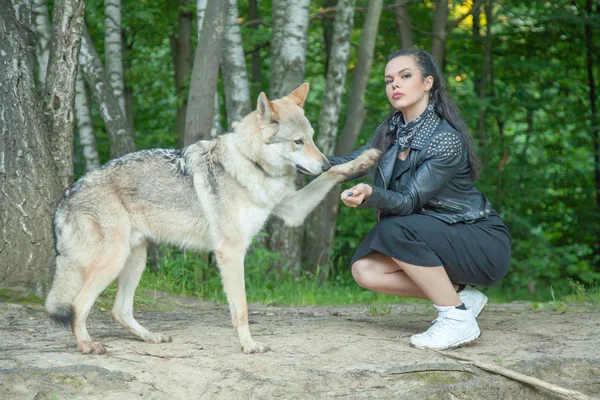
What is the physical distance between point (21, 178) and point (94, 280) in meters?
1.91

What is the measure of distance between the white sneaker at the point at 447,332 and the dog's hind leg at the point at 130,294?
175 cm

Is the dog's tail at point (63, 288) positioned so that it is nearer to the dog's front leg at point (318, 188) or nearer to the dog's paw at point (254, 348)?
the dog's paw at point (254, 348)

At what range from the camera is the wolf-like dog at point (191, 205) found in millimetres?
4391

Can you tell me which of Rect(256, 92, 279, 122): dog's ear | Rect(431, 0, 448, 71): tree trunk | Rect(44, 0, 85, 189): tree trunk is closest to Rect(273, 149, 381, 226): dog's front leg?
Rect(256, 92, 279, 122): dog's ear

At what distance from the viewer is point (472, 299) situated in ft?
16.0

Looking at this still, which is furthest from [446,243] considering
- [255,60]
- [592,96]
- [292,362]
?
[592,96]

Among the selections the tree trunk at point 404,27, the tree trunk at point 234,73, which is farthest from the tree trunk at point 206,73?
the tree trunk at point 404,27

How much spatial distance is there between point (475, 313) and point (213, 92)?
13.5 ft

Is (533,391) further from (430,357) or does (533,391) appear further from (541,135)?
(541,135)

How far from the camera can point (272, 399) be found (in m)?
3.64

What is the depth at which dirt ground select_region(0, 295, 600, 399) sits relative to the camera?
3668 millimetres

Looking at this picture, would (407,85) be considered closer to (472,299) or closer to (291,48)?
(472,299)

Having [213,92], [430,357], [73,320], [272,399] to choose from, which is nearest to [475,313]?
[430,357]

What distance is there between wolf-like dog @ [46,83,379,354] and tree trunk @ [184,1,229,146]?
2.81 metres
